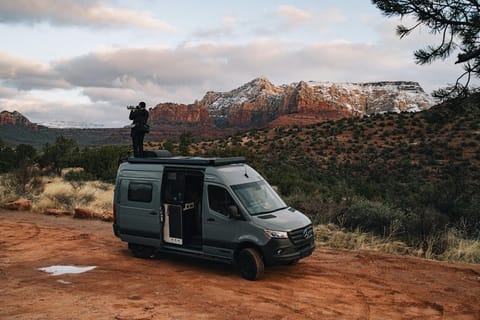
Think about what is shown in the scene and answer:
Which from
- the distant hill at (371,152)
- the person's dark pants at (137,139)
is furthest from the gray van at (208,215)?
the distant hill at (371,152)

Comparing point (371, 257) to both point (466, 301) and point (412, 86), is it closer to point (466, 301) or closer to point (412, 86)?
point (466, 301)

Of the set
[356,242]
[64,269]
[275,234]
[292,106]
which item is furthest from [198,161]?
[292,106]

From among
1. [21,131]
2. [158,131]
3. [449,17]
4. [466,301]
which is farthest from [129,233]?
[158,131]

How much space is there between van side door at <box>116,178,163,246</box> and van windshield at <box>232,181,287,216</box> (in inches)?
83.8

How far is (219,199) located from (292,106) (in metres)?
115

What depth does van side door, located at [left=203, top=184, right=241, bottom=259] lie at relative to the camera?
359 inches

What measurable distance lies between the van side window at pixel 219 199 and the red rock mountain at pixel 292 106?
319 ft

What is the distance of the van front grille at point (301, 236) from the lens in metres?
8.81

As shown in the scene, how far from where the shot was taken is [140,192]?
10711 millimetres

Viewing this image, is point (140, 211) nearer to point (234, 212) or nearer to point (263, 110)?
point (234, 212)

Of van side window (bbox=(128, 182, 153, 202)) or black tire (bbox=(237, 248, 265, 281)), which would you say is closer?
black tire (bbox=(237, 248, 265, 281))

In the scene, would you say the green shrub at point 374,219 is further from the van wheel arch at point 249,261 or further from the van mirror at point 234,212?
the van mirror at point 234,212

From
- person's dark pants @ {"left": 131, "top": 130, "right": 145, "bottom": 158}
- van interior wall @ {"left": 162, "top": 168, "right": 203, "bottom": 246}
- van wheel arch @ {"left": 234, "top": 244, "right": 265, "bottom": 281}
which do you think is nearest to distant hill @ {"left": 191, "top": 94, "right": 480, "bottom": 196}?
person's dark pants @ {"left": 131, "top": 130, "right": 145, "bottom": 158}

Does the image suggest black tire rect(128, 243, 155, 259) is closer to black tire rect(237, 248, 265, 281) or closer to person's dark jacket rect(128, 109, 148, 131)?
black tire rect(237, 248, 265, 281)
